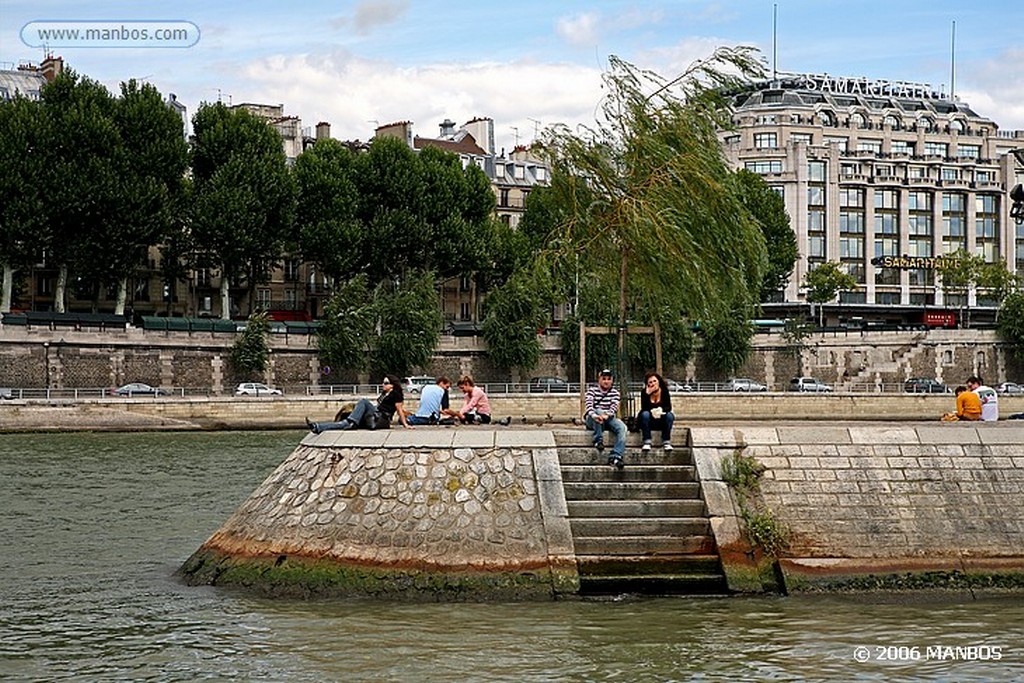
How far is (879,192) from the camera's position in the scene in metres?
128

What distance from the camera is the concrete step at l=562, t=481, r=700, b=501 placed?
2208cm

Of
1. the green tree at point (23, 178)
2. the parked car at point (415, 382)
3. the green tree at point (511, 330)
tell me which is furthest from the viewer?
the green tree at point (511, 330)

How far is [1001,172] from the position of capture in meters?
134

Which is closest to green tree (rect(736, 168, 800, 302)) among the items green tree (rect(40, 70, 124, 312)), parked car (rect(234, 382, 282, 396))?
parked car (rect(234, 382, 282, 396))

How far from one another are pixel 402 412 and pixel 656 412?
14.4 ft

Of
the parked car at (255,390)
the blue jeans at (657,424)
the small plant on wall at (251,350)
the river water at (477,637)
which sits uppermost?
the small plant on wall at (251,350)

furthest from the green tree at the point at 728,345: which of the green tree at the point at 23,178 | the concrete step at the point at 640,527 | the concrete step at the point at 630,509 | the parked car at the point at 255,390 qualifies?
the concrete step at the point at 640,527

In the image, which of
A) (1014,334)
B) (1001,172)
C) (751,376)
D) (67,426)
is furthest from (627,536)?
(1001,172)

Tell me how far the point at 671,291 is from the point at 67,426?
4536cm

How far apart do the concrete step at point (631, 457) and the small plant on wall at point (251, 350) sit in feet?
207

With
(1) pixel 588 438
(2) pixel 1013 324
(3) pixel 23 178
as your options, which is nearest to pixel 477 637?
(1) pixel 588 438

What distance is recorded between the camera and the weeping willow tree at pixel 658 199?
27.7 m

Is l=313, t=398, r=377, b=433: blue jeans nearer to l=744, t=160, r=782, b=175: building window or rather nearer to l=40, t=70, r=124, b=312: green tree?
l=40, t=70, r=124, b=312: green tree

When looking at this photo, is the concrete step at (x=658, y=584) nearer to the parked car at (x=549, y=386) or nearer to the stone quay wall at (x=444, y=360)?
the stone quay wall at (x=444, y=360)
